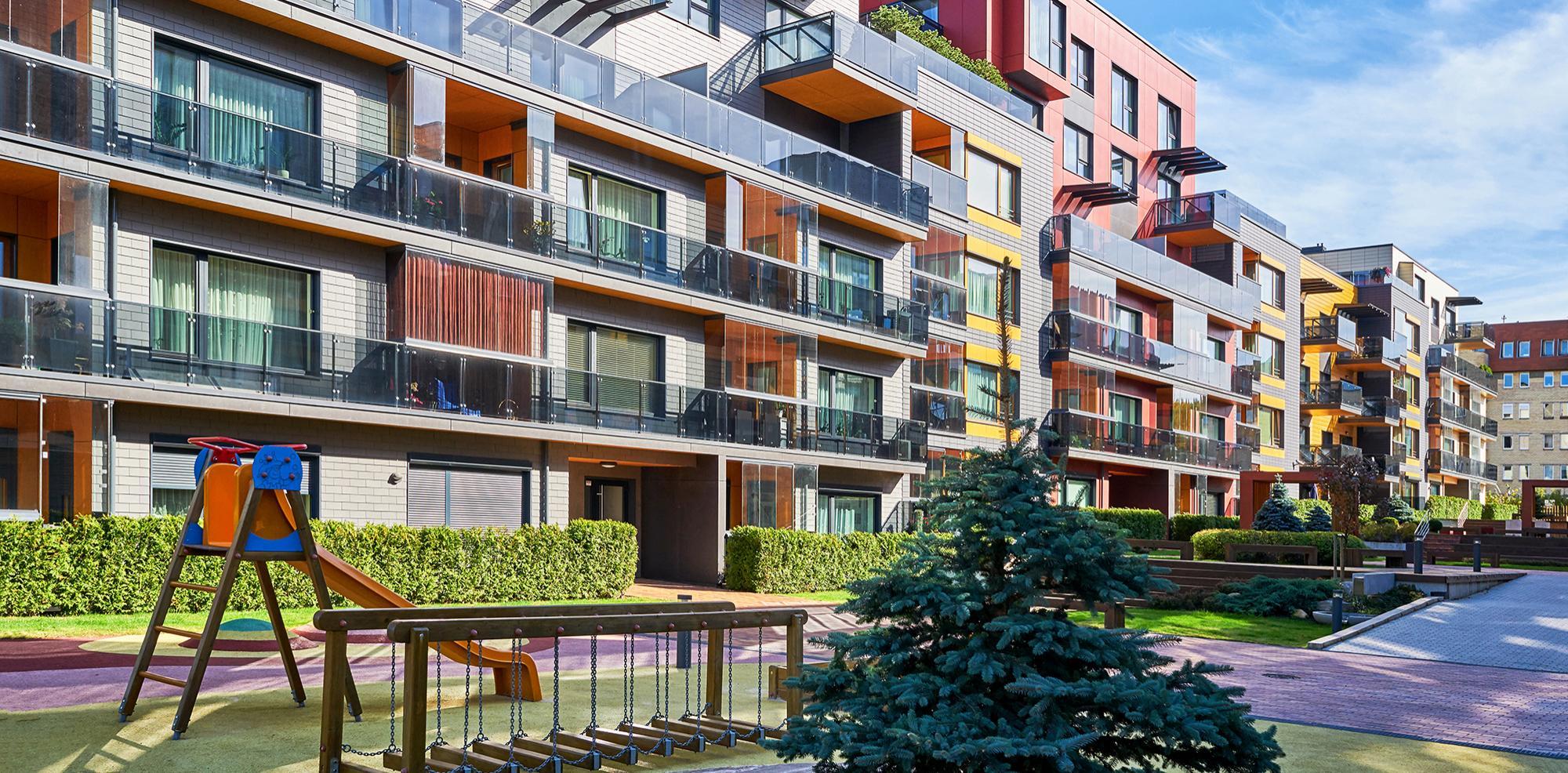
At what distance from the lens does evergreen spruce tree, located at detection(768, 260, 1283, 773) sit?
627 cm

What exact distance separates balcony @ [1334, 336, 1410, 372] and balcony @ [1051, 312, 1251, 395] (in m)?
15.2

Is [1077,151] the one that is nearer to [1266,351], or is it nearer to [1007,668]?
[1266,351]

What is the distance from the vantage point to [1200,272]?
51.1 metres

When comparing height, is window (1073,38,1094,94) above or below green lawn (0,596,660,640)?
above

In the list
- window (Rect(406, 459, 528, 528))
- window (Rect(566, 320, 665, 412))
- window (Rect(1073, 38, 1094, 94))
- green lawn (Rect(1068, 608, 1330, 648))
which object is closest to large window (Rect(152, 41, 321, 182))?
window (Rect(406, 459, 528, 528))

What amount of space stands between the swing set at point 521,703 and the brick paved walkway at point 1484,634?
12.1 m

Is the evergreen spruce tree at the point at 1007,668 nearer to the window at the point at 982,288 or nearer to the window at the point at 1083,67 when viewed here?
the window at the point at 982,288

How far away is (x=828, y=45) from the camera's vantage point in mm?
31281

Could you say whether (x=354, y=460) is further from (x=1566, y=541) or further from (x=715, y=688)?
(x=1566, y=541)

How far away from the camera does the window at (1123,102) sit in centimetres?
4834

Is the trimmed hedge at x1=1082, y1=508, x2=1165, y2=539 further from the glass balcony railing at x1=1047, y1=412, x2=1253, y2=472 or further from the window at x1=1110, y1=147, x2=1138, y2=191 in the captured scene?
the window at x1=1110, y1=147, x2=1138, y2=191

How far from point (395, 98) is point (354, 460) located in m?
6.40

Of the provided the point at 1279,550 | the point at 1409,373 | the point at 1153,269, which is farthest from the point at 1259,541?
the point at 1409,373

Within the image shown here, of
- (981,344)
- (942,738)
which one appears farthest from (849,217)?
(942,738)
